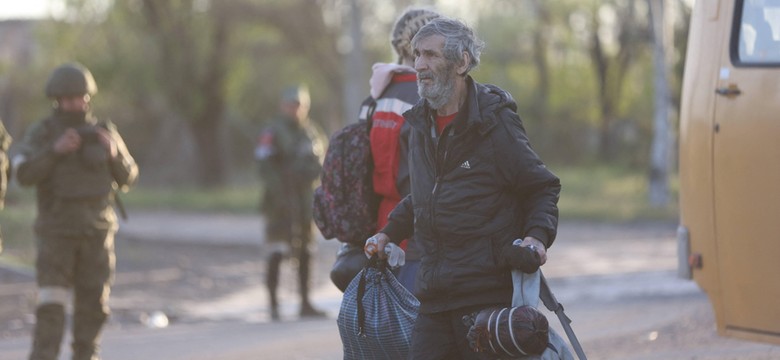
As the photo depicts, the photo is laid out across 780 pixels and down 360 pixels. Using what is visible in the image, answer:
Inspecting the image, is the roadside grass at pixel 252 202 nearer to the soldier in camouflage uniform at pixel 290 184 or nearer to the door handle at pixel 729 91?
the soldier in camouflage uniform at pixel 290 184

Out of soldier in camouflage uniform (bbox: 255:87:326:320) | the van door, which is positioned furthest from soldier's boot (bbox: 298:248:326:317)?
the van door

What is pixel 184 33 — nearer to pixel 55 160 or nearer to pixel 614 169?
pixel 614 169

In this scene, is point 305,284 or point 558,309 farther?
point 305,284

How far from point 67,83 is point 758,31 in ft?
13.3

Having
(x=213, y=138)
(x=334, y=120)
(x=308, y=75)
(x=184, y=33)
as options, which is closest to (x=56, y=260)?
(x=184, y=33)

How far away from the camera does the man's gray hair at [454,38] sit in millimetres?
5637

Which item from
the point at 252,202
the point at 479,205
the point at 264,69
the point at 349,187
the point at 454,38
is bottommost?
the point at 252,202

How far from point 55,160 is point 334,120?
42477 millimetres

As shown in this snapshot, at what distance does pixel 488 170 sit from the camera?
5.61 meters

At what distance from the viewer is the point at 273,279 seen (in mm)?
14656

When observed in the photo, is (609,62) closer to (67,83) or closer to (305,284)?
(305,284)

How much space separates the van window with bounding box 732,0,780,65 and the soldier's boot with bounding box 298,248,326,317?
7084 millimetres

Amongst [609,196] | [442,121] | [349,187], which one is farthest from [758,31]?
[609,196]

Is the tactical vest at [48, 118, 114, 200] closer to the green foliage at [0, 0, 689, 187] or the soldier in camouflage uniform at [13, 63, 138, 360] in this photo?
the soldier in camouflage uniform at [13, 63, 138, 360]
